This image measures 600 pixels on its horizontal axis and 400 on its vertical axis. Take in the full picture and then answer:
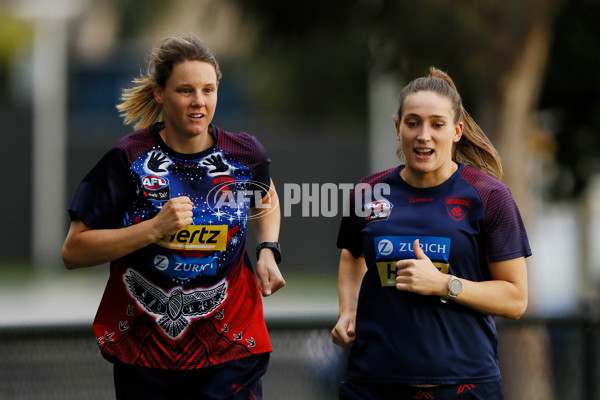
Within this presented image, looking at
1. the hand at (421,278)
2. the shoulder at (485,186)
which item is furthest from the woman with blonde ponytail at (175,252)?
the shoulder at (485,186)

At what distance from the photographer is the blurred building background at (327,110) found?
26.5ft

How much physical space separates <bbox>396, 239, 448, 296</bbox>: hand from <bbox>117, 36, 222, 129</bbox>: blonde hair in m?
1.08

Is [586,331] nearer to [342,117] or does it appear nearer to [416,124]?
[416,124]

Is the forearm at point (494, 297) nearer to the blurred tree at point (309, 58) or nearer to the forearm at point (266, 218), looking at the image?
the forearm at point (266, 218)

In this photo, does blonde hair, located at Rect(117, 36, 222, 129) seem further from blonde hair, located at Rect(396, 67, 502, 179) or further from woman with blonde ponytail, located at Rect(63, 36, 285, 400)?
blonde hair, located at Rect(396, 67, 502, 179)

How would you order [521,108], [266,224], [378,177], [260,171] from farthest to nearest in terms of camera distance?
[521,108] < [266,224] < [260,171] < [378,177]

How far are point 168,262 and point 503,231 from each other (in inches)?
50.0

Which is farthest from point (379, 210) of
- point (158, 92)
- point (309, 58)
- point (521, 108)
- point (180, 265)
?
point (309, 58)

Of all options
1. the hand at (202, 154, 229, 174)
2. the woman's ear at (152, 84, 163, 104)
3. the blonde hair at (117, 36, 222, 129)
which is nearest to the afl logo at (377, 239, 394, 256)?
the hand at (202, 154, 229, 174)

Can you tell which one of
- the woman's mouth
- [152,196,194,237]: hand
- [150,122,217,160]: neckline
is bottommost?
[152,196,194,237]: hand

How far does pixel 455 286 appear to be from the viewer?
3.36 meters

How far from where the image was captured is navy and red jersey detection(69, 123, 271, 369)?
11.8ft

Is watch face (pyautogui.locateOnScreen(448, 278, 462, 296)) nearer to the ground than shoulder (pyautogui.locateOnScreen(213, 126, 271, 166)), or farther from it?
nearer to the ground

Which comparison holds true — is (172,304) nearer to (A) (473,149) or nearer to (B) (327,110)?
(A) (473,149)
